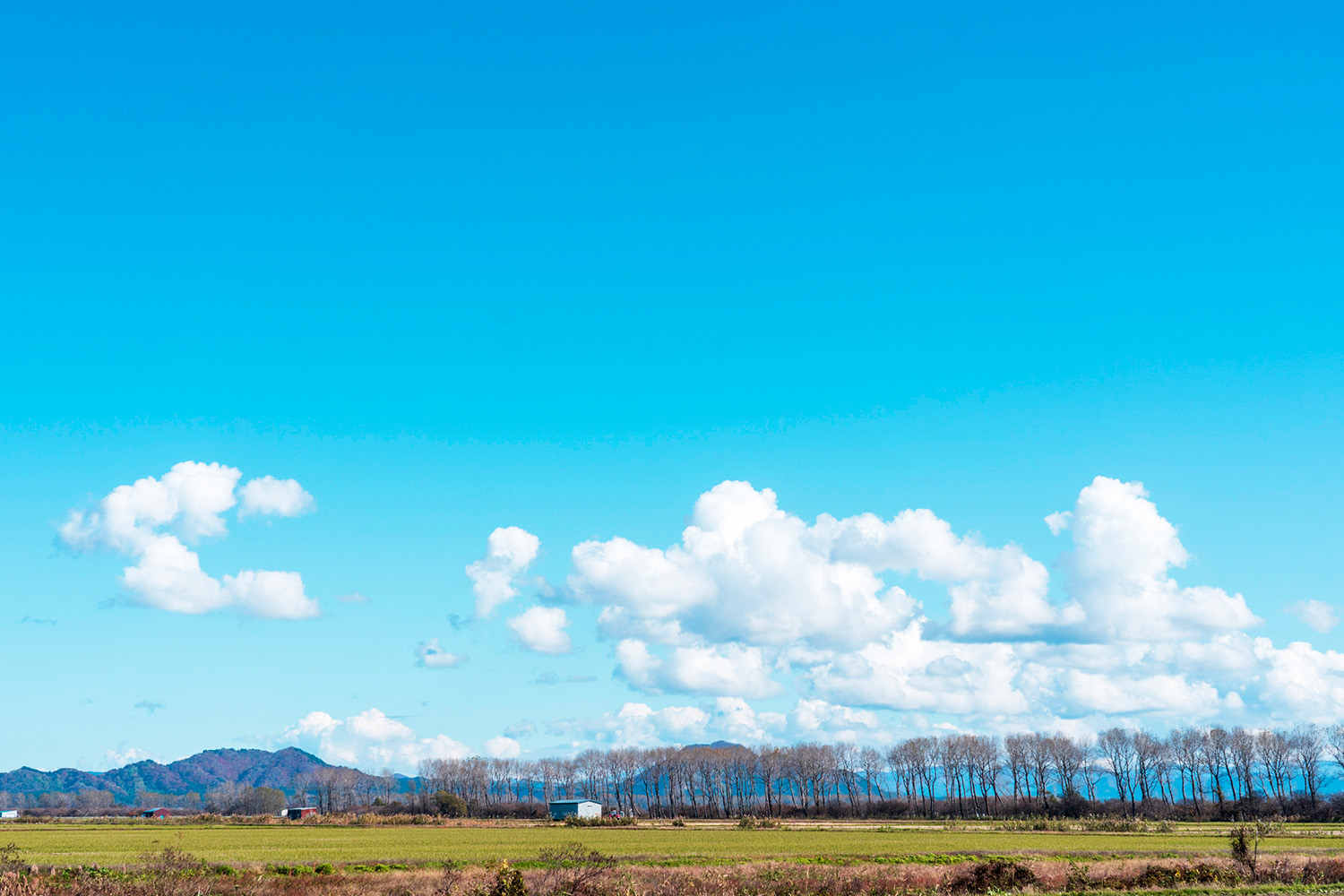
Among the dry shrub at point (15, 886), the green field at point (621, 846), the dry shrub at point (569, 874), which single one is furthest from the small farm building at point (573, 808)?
the dry shrub at point (15, 886)

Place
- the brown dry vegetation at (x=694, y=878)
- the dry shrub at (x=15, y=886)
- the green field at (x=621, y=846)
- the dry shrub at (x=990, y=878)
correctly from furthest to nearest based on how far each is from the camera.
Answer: the green field at (x=621, y=846), the dry shrub at (x=990, y=878), the brown dry vegetation at (x=694, y=878), the dry shrub at (x=15, y=886)

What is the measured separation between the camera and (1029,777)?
197 metres

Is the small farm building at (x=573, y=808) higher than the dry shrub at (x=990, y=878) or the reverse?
the reverse


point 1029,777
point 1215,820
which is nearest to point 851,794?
point 1029,777

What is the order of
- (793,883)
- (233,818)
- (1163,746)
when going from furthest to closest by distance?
(1163,746)
(233,818)
(793,883)

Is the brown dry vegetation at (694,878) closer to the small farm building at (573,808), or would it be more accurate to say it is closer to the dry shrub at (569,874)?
the dry shrub at (569,874)

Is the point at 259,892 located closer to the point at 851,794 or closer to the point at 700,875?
the point at 700,875

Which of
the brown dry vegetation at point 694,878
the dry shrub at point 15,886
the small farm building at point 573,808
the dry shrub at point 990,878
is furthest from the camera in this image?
the small farm building at point 573,808

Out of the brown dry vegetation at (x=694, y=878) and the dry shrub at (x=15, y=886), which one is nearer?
the dry shrub at (x=15, y=886)

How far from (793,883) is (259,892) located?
907 inches

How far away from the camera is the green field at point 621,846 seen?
60.2m

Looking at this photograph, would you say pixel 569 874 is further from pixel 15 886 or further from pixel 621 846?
pixel 621 846

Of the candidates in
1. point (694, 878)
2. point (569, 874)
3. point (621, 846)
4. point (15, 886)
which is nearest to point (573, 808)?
point (621, 846)

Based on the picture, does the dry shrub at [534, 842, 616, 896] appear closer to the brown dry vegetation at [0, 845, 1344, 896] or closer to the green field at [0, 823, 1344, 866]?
the brown dry vegetation at [0, 845, 1344, 896]
